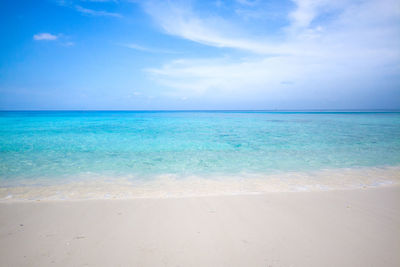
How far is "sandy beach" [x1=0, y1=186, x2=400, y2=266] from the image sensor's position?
99.7 inches

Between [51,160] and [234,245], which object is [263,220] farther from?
[51,160]

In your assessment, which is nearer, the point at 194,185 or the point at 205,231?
the point at 205,231

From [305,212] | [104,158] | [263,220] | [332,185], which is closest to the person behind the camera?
[263,220]

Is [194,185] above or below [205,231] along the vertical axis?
below

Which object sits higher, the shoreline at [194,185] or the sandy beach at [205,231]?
the sandy beach at [205,231]

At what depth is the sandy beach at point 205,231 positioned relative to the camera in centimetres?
253

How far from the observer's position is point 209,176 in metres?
6.41

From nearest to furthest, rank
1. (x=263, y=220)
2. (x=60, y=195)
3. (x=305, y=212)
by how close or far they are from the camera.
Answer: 1. (x=263, y=220)
2. (x=305, y=212)
3. (x=60, y=195)

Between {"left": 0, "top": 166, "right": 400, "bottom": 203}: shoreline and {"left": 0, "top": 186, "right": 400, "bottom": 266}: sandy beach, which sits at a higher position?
{"left": 0, "top": 186, "right": 400, "bottom": 266}: sandy beach

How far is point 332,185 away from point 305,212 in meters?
2.47

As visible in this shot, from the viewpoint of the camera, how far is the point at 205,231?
10.3ft

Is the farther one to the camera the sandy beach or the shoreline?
the shoreline

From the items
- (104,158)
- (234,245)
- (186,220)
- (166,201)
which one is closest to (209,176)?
(166,201)

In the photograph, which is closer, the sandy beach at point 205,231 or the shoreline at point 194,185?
the sandy beach at point 205,231
